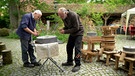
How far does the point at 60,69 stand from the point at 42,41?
939 mm

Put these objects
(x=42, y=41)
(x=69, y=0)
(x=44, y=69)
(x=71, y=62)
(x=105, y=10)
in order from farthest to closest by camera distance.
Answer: (x=69, y=0), (x=105, y=10), (x=71, y=62), (x=44, y=69), (x=42, y=41)

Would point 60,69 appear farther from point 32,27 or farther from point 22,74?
point 32,27

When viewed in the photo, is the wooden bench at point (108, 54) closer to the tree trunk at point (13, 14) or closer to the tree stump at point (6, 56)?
the tree stump at point (6, 56)

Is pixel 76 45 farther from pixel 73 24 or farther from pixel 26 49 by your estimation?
pixel 26 49

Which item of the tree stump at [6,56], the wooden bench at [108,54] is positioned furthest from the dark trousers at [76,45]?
the tree stump at [6,56]

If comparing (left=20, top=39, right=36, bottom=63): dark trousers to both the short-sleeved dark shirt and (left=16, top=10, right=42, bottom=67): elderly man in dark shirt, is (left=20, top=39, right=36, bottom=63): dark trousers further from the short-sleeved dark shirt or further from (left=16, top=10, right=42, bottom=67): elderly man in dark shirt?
the short-sleeved dark shirt

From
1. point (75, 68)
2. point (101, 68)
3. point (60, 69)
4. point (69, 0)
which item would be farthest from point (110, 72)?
point (69, 0)

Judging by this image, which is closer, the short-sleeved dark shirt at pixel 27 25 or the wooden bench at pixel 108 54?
the short-sleeved dark shirt at pixel 27 25

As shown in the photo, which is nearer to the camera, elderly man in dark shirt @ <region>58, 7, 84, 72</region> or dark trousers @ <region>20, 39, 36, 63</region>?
elderly man in dark shirt @ <region>58, 7, 84, 72</region>

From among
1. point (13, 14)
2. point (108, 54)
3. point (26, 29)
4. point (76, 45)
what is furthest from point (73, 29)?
point (13, 14)

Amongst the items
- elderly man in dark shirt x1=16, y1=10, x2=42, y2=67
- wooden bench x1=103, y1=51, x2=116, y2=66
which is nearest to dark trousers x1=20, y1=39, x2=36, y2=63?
elderly man in dark shirt x1=16, y1=10, x2=42, y2=67

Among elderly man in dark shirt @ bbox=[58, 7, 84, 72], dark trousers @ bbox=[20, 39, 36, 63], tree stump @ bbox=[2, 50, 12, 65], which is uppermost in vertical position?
elderly man in dark shirt @ bbox=[58, 7, 84, 72]

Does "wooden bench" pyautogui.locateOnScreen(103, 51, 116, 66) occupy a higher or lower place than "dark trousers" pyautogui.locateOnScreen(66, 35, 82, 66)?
lower

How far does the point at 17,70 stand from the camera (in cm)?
584
